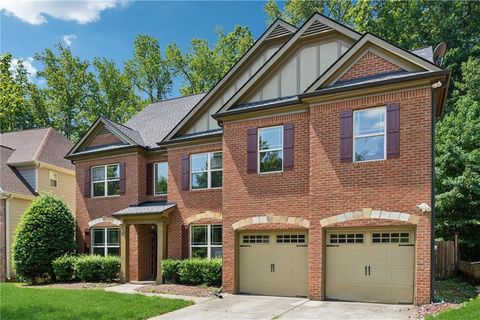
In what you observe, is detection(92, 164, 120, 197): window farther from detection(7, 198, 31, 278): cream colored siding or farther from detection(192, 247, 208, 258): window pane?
detection(192, 247, 208, 258): window pane

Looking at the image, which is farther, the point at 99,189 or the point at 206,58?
the point at 206,58

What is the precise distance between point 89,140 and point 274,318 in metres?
14.3

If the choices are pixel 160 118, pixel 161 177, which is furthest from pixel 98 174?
pixel 160 118

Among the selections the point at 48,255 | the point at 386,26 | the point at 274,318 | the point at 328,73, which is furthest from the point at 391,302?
the point at 386,26

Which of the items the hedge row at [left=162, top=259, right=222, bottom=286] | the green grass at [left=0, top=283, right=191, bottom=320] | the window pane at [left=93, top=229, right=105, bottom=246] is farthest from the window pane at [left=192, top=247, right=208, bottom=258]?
the window pane at [left=93, top=229, right=105, bottom=246]

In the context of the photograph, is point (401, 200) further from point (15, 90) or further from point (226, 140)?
point (15, 90)

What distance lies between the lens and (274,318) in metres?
10.3

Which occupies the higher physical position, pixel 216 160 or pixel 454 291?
pixel 216 160

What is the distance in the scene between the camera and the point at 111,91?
3969cm

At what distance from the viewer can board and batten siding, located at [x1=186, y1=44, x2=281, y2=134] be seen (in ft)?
55.7

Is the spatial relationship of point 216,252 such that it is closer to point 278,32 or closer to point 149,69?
point 278,32

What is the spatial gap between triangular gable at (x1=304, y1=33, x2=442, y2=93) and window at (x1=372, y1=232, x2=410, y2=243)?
15.2 feet

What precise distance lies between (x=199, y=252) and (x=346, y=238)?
6643 millimetres

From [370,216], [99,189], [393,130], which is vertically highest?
[393,130]
